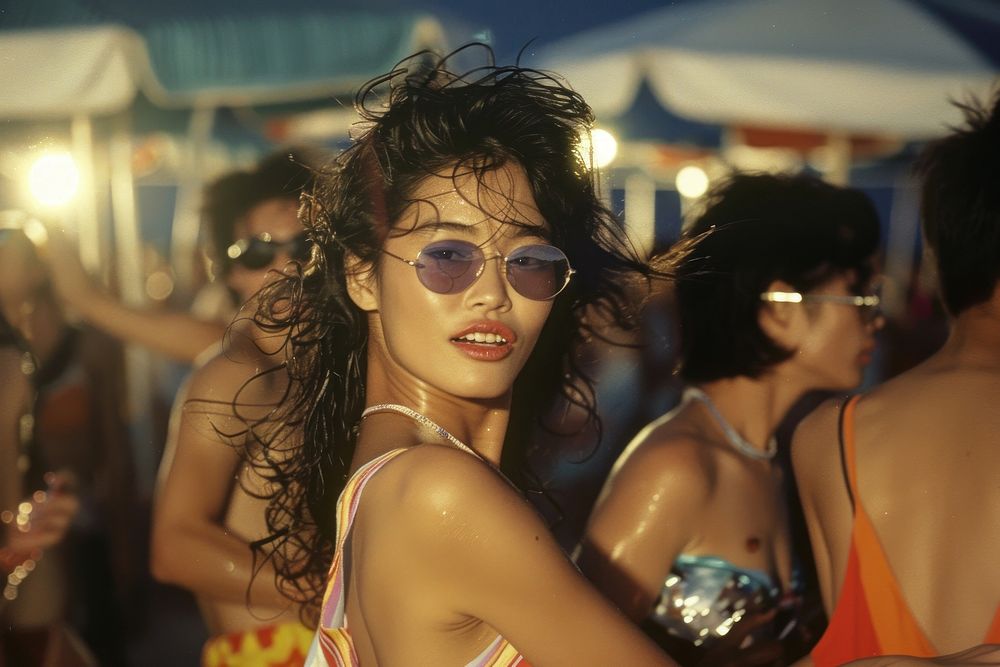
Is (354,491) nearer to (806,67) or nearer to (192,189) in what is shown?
(806,67)

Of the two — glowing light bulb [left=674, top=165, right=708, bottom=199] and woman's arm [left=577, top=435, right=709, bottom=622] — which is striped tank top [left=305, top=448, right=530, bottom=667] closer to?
woman's arm [left=577, top=435, right=709, bottom=622]

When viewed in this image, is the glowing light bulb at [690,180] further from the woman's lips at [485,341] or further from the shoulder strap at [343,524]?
the shoulder strap at [343,524]

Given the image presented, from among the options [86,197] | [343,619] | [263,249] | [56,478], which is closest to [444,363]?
[343,619]

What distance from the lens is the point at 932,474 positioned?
76.4 inches

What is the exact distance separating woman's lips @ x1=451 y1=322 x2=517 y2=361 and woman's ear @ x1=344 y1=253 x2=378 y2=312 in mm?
189

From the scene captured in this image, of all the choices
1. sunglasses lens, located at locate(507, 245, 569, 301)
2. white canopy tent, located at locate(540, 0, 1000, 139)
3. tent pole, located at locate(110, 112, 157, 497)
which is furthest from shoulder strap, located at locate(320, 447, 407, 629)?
tent pole, located at locate(110, 112, 157, 497)

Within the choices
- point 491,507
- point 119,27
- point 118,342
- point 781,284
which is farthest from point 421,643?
point 118,342

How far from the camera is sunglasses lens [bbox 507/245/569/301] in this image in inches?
65.1

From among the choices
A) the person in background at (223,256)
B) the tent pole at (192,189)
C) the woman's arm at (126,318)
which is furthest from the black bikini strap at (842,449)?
the tent pole at (192,189)

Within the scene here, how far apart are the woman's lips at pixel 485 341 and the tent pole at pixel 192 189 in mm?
2565

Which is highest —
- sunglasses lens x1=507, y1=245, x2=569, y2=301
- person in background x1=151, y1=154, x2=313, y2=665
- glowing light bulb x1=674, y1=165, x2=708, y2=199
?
sunglasses lens x1=507, y1=245, x2=569, y2=301

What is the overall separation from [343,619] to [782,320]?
5.71 ft

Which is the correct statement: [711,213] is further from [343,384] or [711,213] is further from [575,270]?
[343,384]

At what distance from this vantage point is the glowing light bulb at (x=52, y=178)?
3732 mm
